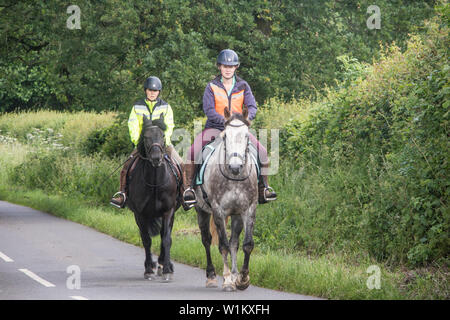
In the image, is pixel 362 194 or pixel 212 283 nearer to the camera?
pixel 212 283

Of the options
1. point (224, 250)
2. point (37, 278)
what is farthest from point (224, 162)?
point (37, 278)

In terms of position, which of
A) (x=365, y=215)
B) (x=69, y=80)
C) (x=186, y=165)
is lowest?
(x=365, y=215)

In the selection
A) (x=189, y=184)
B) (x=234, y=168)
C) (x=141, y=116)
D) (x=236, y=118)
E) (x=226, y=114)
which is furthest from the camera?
(x=141, y=116)

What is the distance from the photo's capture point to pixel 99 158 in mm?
24984

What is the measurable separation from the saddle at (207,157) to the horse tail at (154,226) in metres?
1.36

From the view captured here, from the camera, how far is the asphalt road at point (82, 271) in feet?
35.2

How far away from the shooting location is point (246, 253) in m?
10.9

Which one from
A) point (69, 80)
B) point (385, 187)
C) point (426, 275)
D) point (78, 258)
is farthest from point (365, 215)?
point (69, 80)

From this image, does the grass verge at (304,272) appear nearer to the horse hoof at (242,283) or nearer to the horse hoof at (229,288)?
the horse hoof at (242,283)

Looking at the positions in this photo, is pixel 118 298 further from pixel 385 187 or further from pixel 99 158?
pixel 99 158

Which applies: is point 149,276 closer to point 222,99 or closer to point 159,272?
point 159,272

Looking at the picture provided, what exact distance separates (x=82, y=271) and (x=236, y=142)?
13.9 feet

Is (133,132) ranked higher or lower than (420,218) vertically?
higher
